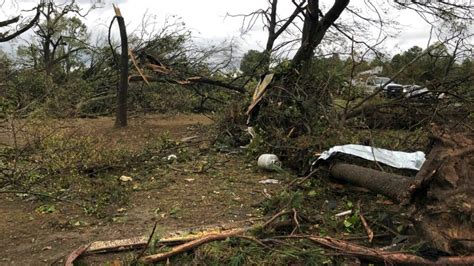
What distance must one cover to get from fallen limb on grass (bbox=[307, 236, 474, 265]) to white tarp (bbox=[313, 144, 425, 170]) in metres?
1.77

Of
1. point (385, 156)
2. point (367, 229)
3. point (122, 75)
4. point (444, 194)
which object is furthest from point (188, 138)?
point (444, 194)

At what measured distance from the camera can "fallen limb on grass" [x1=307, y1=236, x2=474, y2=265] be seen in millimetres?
2930

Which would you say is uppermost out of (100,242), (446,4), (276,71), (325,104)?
(446,4)

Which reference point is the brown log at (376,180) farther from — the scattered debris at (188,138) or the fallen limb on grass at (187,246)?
the scattered debris at (188,138)

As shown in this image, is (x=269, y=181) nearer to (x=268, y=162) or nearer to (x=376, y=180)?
(x=268, y=162)

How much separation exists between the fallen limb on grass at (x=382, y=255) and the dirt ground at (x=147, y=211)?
1.20 meters

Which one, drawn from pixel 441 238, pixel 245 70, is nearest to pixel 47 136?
pixel 441 238

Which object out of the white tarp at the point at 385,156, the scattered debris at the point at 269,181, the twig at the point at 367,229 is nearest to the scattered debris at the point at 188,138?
the scattered debris at the point at 269,181

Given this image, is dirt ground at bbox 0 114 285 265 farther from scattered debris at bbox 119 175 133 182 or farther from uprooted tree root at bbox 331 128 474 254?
uprooted tree root at bbox 331 128 474 254

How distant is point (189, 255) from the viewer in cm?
328

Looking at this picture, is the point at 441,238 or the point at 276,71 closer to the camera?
the point at 441,238

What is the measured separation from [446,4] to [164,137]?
20.7 ft

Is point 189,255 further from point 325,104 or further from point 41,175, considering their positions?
point 325,104

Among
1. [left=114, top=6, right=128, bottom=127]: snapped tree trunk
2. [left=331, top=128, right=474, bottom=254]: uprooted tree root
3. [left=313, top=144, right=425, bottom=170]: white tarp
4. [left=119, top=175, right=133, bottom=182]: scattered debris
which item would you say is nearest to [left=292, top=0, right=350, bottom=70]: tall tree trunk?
[left=313, top=144, right=425, bottom=170]: white tarp
